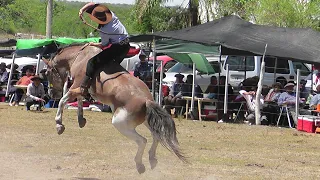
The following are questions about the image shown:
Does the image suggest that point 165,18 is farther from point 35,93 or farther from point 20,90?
point 35,93

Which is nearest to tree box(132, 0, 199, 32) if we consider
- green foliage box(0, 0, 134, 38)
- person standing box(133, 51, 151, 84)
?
green foliage box(0, 0, 134, 38)

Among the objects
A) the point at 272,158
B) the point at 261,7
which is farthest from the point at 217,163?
the point at 261,7

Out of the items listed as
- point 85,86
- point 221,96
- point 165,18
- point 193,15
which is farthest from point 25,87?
point 165,18

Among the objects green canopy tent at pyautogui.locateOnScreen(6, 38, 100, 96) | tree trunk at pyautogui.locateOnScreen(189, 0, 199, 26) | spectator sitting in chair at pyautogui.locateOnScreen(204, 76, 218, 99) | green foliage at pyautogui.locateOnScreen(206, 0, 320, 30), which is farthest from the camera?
tree trunk at pyautogui.locateOnScreen(189, 0, 199, 26)

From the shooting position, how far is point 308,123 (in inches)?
663

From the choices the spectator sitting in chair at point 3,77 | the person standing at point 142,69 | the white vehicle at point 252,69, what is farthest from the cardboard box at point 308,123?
the spectator sitting in chair at point 3,77

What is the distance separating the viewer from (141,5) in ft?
108

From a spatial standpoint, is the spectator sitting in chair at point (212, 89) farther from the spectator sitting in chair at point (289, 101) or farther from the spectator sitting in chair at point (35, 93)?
the spectator sitting in chair at point (35, 93)

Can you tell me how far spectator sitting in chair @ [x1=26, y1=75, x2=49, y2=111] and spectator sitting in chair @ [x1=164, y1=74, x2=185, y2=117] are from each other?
3808 mm

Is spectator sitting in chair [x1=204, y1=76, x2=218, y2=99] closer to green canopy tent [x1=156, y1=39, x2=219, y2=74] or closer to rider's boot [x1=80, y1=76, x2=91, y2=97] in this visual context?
green canopy tent [x1=156, y1=39, x2=219, y2=74]

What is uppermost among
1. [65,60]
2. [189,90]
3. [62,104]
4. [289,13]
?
[289,13]

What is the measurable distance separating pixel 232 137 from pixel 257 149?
1.91m

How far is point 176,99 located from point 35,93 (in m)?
4.29

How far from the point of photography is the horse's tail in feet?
31.3
